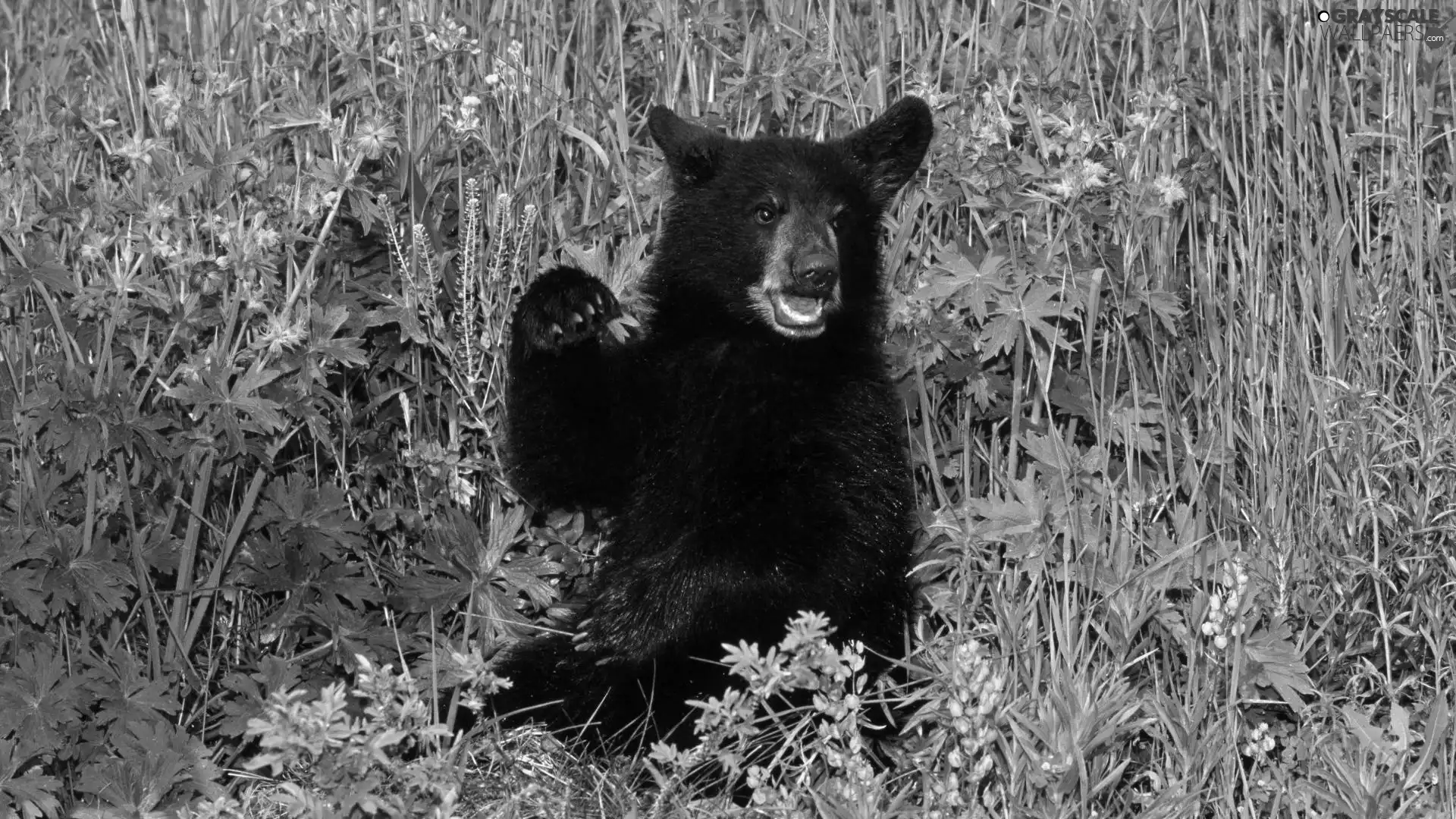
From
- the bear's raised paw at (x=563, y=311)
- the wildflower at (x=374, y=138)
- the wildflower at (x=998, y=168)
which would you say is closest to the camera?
the bear's raised paw at (x=563, y=311)

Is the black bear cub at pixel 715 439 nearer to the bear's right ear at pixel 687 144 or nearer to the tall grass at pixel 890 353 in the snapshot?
the bear's right ear at pixel 687 144

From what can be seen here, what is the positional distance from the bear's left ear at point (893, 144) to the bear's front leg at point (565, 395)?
1003 mm

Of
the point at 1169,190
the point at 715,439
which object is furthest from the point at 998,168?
the point at 715,439

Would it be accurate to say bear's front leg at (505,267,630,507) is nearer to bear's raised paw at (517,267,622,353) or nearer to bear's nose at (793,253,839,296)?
bear's raised paw at (517,267,622,353)

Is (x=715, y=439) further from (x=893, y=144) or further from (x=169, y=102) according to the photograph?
(x=169, y=102)

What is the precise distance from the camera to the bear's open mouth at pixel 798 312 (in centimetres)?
436

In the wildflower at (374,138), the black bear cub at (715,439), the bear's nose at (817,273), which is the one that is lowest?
the black bear cub at (715,439)

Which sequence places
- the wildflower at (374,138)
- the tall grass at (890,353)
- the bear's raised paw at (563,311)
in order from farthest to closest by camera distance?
the wildflower at (374,138), the bear's raised paw at (563,311), the tall grass at (890,353)

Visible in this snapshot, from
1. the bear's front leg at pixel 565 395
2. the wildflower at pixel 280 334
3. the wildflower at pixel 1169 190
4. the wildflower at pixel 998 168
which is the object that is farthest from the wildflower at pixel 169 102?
the wildflower at pixel 1169 190

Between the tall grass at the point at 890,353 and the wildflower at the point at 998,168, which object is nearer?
the tall grass at the point at 890,353

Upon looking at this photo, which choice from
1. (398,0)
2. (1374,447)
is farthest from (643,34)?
(1374,447)

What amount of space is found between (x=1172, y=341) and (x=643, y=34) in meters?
2.06

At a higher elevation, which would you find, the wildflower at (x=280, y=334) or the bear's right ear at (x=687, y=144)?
the bear's right ear at (x=687, y=144)

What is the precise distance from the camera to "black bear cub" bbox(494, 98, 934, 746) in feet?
14.0
